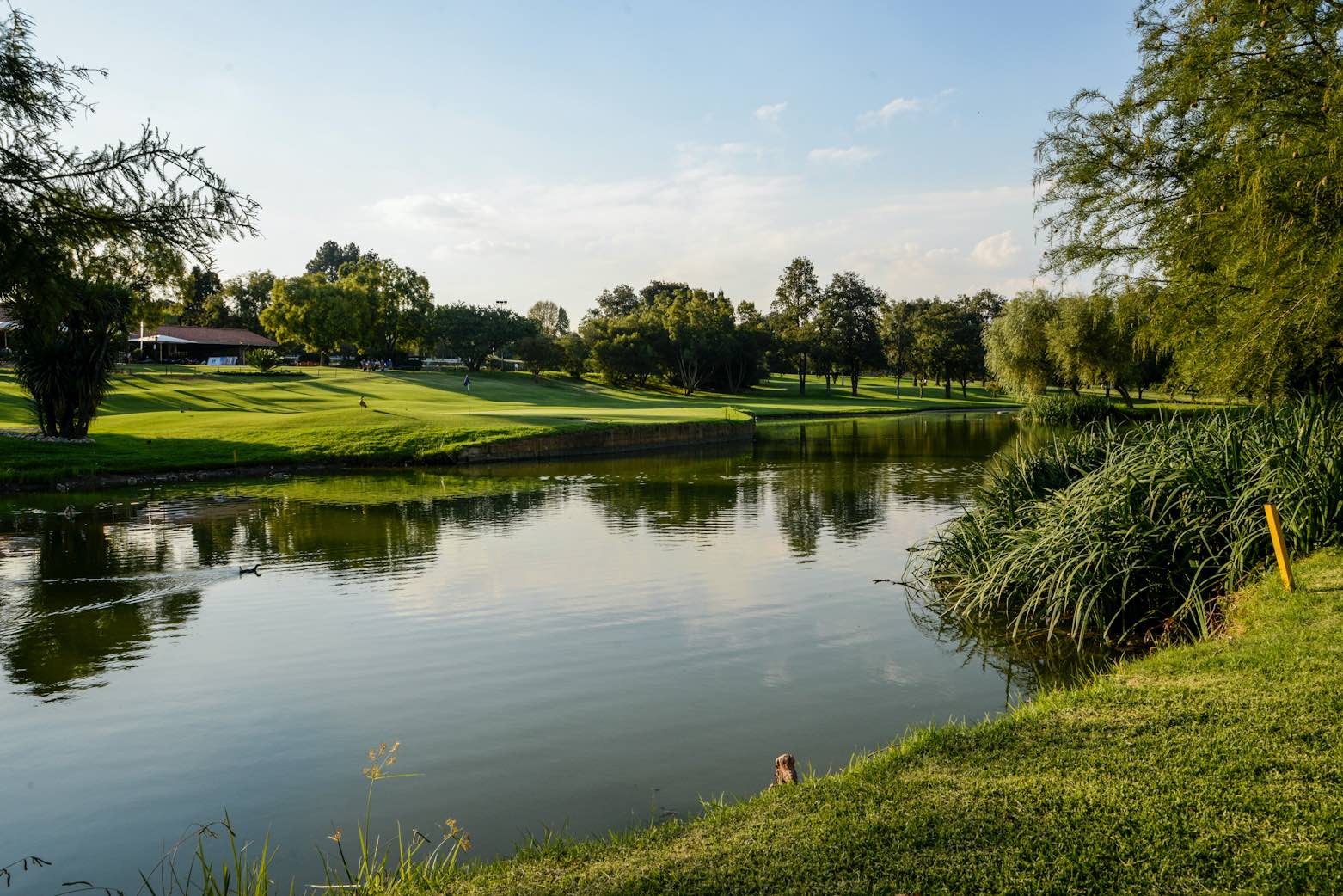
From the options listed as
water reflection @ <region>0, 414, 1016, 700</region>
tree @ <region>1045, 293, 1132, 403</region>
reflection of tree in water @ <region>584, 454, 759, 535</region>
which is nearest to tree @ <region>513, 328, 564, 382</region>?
tree @ <region>1045, 293, 1132, 403</region>

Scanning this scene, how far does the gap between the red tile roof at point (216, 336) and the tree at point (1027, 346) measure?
72877mm

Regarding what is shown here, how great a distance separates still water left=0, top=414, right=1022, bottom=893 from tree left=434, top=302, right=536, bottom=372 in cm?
7323

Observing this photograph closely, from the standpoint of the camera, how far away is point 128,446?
33.9 metres

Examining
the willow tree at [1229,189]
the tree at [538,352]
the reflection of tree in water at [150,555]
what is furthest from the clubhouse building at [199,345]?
the willow tree at [1229,189]

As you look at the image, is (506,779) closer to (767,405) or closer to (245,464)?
(245,464)

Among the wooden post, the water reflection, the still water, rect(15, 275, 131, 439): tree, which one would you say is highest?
rect(15, 275, 131, 439): tree

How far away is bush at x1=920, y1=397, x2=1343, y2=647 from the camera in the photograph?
10.8m

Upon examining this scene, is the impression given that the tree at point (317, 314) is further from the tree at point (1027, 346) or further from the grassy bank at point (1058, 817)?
the grassy bank at point (1058, 817)

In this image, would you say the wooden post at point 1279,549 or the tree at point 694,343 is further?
Result: the tree at point 694,343

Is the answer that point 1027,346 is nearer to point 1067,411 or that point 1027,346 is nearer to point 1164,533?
point 1067,411

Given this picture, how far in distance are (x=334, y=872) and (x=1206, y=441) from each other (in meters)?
12.4

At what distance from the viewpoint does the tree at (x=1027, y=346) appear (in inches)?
2579

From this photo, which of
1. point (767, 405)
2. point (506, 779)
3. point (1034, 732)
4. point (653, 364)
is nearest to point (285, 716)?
point (506, 779)

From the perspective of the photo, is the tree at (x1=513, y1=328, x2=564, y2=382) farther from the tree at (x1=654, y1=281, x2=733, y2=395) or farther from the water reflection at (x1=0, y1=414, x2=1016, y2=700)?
the water reflection at (x1=0, y1=414, x2=1016, y2=700)
